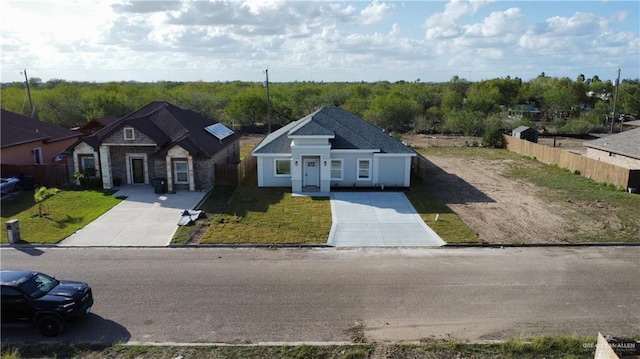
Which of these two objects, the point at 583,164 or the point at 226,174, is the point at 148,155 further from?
the point at 583,164

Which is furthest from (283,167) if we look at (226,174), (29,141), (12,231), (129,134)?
(29,141)

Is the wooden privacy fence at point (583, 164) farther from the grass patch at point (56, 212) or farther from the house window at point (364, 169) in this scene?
the grass patch at point (56, 212)

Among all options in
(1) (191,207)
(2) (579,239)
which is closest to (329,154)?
(1) (191,207)

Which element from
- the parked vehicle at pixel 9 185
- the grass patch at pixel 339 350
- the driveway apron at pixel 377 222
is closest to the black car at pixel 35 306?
the grass patch at pixel 339 350

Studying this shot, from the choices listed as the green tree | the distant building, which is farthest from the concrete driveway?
the distant building

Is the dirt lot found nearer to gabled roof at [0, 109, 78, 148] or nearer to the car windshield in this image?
the car windshield

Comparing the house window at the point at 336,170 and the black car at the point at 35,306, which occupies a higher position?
the house window at the point at 336,170
